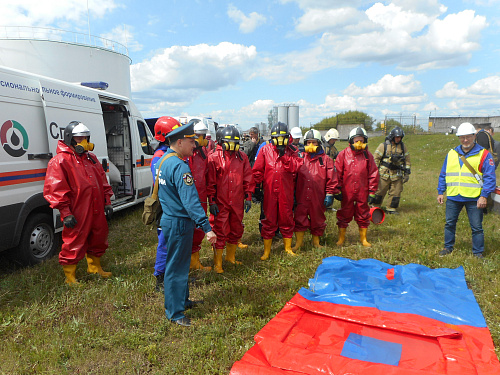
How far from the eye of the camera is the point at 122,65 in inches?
817

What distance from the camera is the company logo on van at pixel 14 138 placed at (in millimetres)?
4484

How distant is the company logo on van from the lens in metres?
4.48

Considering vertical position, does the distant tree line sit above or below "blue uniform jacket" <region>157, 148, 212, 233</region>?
above

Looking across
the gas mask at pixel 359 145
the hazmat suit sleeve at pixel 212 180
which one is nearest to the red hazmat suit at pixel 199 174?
the hazmat suit sleeve at pixel 212 180

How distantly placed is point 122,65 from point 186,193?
2023cm

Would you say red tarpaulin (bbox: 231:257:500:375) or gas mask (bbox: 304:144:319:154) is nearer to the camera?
red tarpaulin (bbox: 231:257:500:375)

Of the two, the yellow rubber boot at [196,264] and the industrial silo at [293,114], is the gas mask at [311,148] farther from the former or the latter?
the industrial silo at [293,114]

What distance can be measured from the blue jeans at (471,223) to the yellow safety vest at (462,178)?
0.61ft

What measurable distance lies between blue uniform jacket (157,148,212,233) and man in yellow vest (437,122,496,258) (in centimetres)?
418

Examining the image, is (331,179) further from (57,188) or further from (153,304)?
(57,188)

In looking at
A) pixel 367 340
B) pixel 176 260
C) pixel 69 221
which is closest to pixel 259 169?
pixel 176 260

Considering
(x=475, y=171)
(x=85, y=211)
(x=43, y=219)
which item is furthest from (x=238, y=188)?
(x=475, y=171)

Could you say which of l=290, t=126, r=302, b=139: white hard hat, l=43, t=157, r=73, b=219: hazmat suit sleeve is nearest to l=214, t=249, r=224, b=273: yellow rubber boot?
l=43, t=157, r=73, b=219: hazmat suit sleeve

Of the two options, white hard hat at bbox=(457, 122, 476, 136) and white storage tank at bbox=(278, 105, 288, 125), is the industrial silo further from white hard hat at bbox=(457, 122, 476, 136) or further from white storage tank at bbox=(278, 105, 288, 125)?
white hard hat at bbox=(457, 122, 476, 136)
